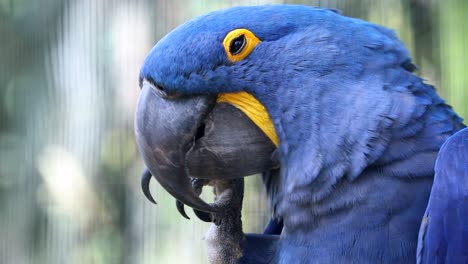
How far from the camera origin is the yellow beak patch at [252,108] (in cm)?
101

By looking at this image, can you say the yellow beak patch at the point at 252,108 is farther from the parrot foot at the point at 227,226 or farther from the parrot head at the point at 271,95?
the parrot foot at the point at 227,226

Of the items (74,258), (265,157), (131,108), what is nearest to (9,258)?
(74,258)

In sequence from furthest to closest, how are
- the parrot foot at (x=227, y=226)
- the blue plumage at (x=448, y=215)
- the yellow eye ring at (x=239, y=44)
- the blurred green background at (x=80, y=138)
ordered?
the blurred green background at (x=80, y=138) < the parrot foot at (x=227, y=226) < the yellow eye ring at (x=239, y=44) < the blue plumage at (x=448, y=215)

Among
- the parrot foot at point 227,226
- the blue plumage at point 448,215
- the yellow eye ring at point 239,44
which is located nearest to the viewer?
the blue plumage at point 448,215

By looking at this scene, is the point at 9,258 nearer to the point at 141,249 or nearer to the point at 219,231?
the point at 141,249

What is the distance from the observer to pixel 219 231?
115 centimetres

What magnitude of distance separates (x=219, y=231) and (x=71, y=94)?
73.5 inches

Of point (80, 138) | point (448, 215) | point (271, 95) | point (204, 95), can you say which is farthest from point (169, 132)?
point (80, 138)

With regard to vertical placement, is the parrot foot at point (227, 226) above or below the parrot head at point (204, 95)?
below

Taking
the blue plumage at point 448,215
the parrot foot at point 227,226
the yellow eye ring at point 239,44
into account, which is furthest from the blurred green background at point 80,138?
the blue plumage at point 448,215

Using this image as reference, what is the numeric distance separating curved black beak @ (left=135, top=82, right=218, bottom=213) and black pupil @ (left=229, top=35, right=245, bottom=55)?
97 millimetres

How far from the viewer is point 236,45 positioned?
1.00 metres

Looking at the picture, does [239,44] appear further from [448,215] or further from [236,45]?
[448,215]

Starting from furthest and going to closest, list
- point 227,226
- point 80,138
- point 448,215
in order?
point 80,138 < point 227,226 < point 448,215
